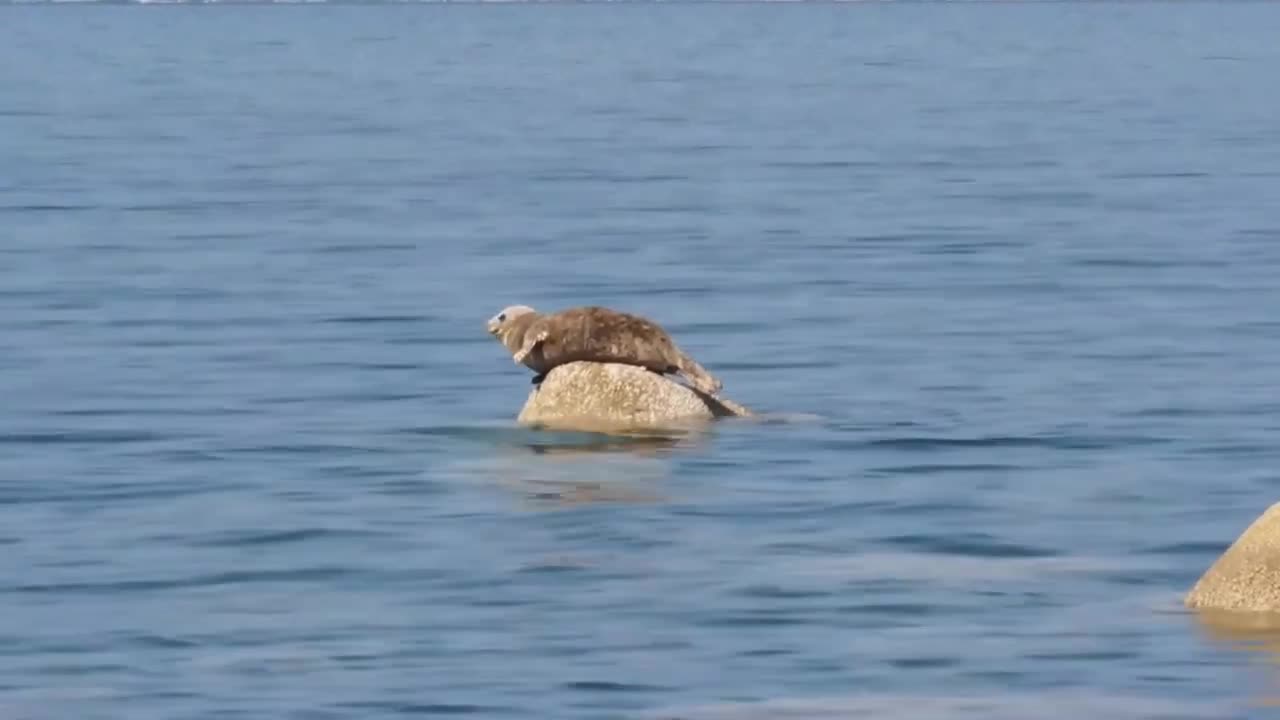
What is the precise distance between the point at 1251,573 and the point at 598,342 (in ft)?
21.9

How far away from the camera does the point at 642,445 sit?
2223 centimetres

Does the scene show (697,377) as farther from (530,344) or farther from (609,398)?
(530,344)

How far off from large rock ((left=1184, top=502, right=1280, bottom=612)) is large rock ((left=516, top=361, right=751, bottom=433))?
6.25 meters

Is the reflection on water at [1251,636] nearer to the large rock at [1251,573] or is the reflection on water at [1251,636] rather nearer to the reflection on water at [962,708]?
the large rock at [1251,573]

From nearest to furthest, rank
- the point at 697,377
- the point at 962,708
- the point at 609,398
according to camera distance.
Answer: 1. the point at 962,708
2. the point at 609,398
3. the point at 697,377

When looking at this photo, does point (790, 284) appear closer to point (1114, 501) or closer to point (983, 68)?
point (1114, 501)

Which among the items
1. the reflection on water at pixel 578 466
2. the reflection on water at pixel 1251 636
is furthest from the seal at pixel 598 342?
the reflection on water at pixel 1251 636

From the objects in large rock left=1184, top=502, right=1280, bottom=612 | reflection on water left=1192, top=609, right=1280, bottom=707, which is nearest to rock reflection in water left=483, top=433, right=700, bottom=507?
large rock left=1184, top=502, right=1280, bottom=612

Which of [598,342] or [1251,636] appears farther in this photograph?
[598,342]

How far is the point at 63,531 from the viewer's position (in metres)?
19.9

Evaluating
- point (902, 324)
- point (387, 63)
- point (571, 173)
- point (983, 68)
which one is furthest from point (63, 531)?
point (387, 63)

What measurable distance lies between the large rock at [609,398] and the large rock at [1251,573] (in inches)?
246

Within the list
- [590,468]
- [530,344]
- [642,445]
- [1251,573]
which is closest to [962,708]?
[1251,573]

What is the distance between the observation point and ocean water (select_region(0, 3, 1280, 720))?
16.2 m
